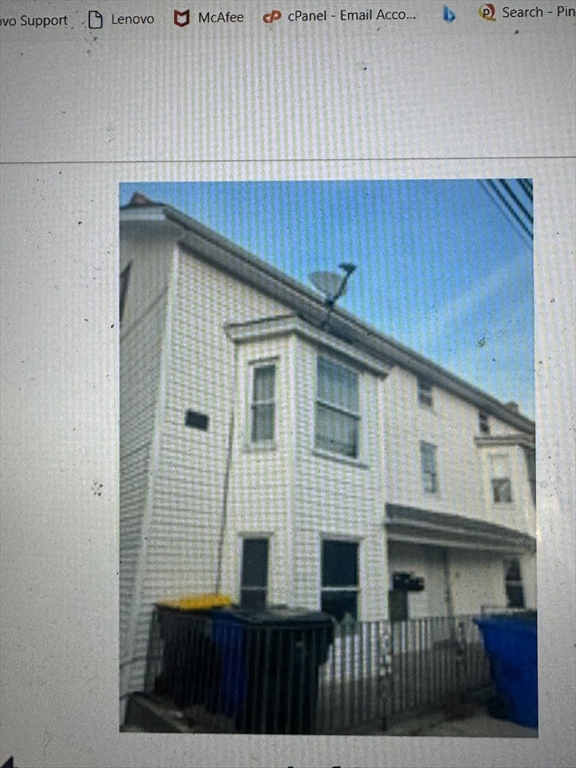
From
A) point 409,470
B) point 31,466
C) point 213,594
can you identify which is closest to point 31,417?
point 31,466

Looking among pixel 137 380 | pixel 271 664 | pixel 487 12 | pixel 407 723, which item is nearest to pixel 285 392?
pixel 137 380

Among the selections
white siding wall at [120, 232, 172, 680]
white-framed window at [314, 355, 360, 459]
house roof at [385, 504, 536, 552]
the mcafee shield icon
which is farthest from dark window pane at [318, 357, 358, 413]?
the mcafee shield icon

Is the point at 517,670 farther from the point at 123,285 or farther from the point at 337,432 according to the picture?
the point at 123,285

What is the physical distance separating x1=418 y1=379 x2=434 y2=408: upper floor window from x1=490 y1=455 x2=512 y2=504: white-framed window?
159 mm

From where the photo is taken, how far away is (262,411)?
1158 mm

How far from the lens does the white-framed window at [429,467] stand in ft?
3.77

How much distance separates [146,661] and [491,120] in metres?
1.11

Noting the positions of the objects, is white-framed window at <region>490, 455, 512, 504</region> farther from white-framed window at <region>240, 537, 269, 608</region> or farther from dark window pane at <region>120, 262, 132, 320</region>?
dark window pane at <region>120, 262, 132, 320</region>

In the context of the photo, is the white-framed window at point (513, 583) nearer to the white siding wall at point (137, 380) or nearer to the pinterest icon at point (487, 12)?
the white siding wall at point (137, 380)

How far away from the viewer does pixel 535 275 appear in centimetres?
107

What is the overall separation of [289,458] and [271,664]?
0.36 m

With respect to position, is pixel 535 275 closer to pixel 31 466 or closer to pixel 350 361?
pixel 350 361

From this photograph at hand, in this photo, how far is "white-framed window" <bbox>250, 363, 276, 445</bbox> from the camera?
1150mm

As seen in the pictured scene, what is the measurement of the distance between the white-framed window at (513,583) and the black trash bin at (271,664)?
1.03 ft
